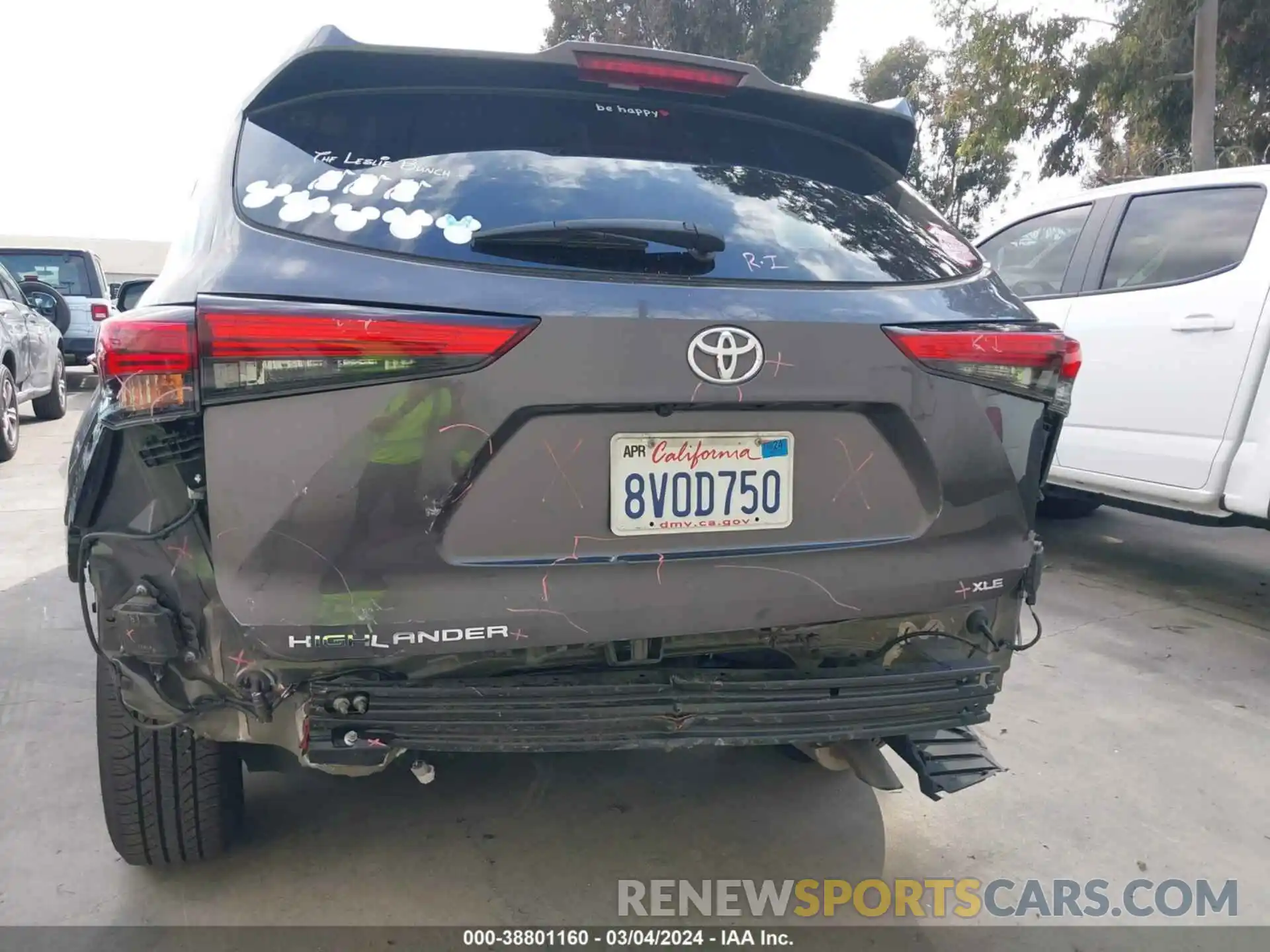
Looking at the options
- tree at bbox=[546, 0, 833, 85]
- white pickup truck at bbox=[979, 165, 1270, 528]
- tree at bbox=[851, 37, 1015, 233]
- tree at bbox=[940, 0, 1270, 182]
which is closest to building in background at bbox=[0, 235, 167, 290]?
tree at bbox=[546, 0, 833, 85]

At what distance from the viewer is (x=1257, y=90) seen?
11.5 metres

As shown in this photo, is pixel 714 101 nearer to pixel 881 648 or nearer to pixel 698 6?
pixel 881 648

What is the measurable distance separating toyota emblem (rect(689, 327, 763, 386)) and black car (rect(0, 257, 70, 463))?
7599 mm

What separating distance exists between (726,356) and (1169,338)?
3.25m

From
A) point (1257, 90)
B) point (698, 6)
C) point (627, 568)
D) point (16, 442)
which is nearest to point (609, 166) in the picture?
point (627, 568)

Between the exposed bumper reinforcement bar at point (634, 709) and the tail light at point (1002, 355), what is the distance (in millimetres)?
617

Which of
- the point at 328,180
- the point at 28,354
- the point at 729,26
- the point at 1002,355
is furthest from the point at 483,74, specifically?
the point at 729,26

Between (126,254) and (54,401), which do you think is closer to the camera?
(54,401)

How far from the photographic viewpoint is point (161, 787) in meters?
2.11

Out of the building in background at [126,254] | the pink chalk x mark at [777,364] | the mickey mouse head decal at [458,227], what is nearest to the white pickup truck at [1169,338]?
the pink chalk x mark at [777,364]

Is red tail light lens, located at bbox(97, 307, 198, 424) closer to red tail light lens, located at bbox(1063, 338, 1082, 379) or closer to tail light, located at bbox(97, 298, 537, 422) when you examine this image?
tail light, located at bbox(97, 298, 537, 422)

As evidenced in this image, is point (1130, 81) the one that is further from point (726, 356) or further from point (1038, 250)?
point (726, 356)

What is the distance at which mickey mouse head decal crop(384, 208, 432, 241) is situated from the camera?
5.56 feet

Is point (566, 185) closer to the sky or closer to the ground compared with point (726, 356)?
closer to the sky
